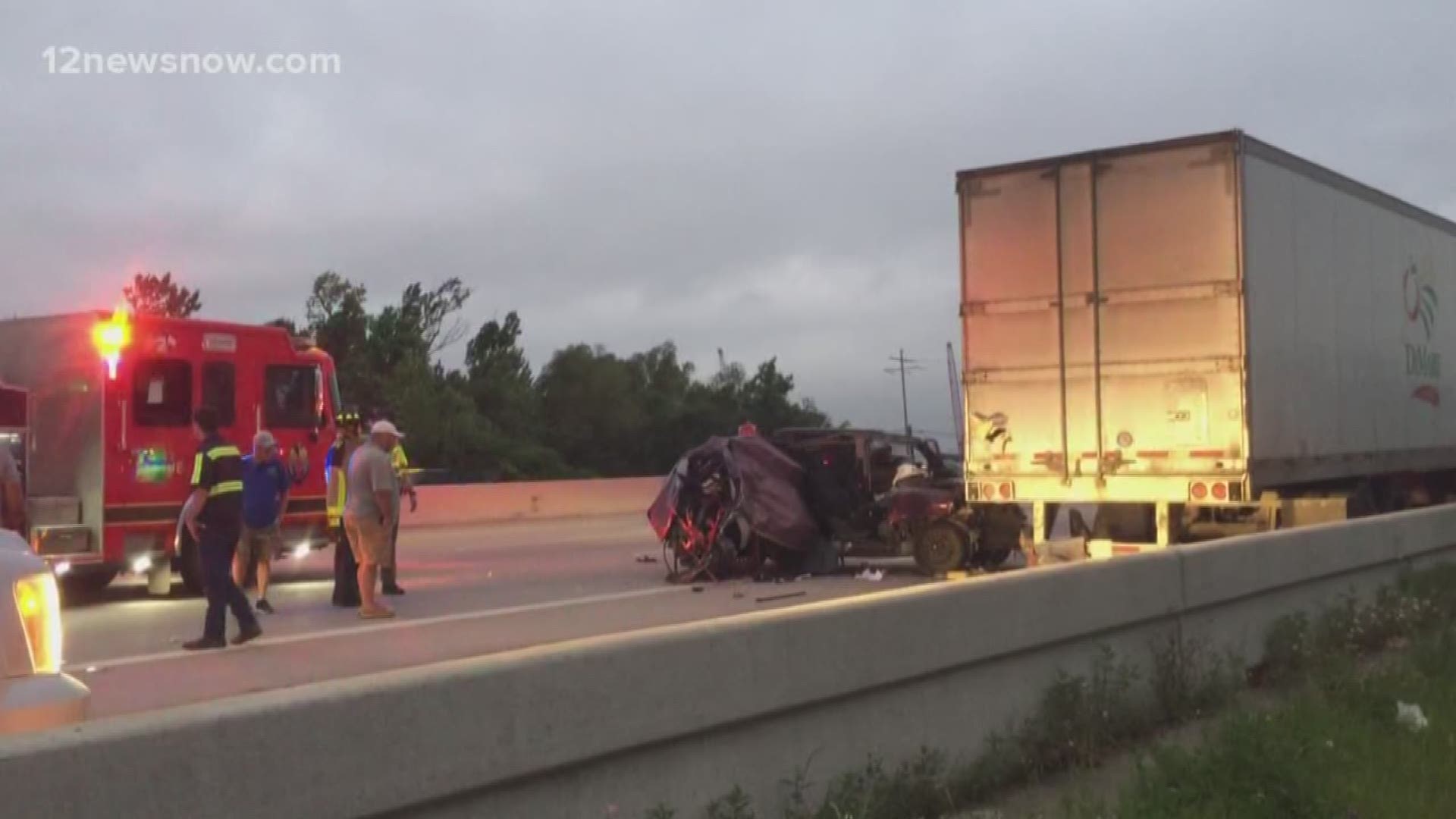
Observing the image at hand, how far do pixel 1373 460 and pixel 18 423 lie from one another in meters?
15.2

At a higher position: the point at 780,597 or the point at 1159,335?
the point at 1159,335

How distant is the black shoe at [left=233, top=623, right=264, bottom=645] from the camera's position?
38.0ft

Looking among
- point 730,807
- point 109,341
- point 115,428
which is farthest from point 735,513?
point 730,807

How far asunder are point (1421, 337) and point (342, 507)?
13.8 meters

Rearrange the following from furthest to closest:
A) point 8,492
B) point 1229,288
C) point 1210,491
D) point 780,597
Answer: point 780,597
point 1210,491
point 1229,288
point 8,492

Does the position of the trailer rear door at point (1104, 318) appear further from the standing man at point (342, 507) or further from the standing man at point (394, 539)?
the standing man at point (342, 507)

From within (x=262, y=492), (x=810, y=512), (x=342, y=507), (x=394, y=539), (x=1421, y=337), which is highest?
(x=1421, y=337)

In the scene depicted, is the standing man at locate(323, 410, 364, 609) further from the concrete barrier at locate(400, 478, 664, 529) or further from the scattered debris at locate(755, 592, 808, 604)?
the concrete barrier at locate(400, 478, 664, 529)

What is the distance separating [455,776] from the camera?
4453mm

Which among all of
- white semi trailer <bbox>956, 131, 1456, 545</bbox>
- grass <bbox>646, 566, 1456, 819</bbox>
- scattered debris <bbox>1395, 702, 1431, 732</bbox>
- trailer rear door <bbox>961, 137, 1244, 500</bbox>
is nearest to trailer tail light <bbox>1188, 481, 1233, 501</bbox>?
white semi trailer <bbox>956, 131, 1456, 545</bbox>

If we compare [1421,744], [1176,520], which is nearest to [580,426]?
[1176,520]

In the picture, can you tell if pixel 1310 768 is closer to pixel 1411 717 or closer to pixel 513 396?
pixel 1411 717

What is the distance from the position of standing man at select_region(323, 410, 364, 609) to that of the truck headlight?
8.62m

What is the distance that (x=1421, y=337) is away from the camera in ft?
62.2
